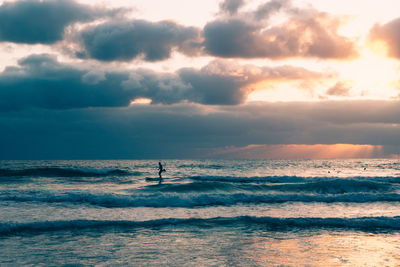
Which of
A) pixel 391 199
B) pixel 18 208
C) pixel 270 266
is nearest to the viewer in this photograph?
pixel 270 266

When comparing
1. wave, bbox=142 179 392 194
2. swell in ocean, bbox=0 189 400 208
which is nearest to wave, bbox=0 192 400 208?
swell in ocean, bbox=0 189 400 208

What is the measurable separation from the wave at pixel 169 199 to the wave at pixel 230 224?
19.0 feet

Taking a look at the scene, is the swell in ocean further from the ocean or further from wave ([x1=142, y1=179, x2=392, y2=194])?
wave ([x1=142, y1=179, x2=392, y2=194])

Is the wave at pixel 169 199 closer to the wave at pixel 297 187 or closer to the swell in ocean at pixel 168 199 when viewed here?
the swell in ocean at pixel 168 199

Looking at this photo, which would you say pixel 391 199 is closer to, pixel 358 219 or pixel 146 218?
pixel 358 219

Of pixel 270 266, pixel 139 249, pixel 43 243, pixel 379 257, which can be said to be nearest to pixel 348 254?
pixel 379 257

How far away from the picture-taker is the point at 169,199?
22609mm

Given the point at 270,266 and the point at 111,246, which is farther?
the point at 111,246

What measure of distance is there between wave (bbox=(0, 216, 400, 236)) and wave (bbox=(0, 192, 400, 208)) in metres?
5.78

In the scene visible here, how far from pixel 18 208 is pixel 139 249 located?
12.0m

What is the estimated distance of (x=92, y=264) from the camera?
977cm

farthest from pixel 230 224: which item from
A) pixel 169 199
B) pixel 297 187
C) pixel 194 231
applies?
pixel 297 187

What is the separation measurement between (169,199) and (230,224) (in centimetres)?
818

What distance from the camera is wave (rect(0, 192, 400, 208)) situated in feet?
72.0
